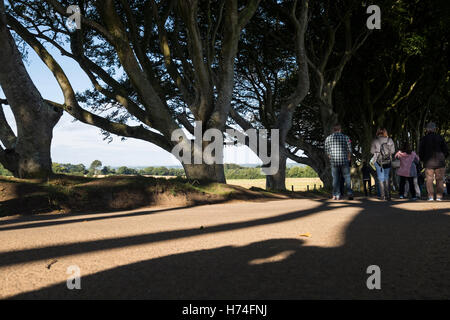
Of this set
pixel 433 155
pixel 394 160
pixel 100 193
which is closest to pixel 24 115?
pixel 100 193

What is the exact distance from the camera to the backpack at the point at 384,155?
974 cm

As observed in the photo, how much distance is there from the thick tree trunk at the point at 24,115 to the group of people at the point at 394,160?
711cm

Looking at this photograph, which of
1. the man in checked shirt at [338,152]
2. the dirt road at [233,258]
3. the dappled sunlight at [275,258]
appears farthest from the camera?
the man in checked shirt at [338,152]

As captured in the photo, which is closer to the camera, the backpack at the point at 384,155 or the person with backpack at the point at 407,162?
the backpack at the point at 384,155

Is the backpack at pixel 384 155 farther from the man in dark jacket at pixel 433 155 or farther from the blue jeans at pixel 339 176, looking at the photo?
the blue jeans at pixel 339 176

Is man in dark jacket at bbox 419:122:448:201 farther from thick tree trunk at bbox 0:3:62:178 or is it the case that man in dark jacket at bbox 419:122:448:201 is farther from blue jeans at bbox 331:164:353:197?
thick tree trunk at bbox 0:3:62:178

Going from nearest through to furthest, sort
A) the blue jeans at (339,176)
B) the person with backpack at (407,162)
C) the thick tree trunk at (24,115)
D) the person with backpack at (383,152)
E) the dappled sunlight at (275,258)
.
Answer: the dappled sunlight at (275,258) → the thick tree trunk at (24,115) → the blue jeans at (339,176) → the person with backpack at (383,152) → the person with backpack at (407,162)

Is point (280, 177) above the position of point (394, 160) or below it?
below

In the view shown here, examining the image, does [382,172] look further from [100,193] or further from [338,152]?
[100,193]

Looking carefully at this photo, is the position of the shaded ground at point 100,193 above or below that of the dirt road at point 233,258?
above

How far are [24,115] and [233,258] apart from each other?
790 cm

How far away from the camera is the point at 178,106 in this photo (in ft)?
71.7

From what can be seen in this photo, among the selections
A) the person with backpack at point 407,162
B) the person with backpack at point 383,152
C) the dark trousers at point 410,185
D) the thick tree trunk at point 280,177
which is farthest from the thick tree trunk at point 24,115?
the dark trousers at point 410,185

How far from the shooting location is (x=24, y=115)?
9258mm
